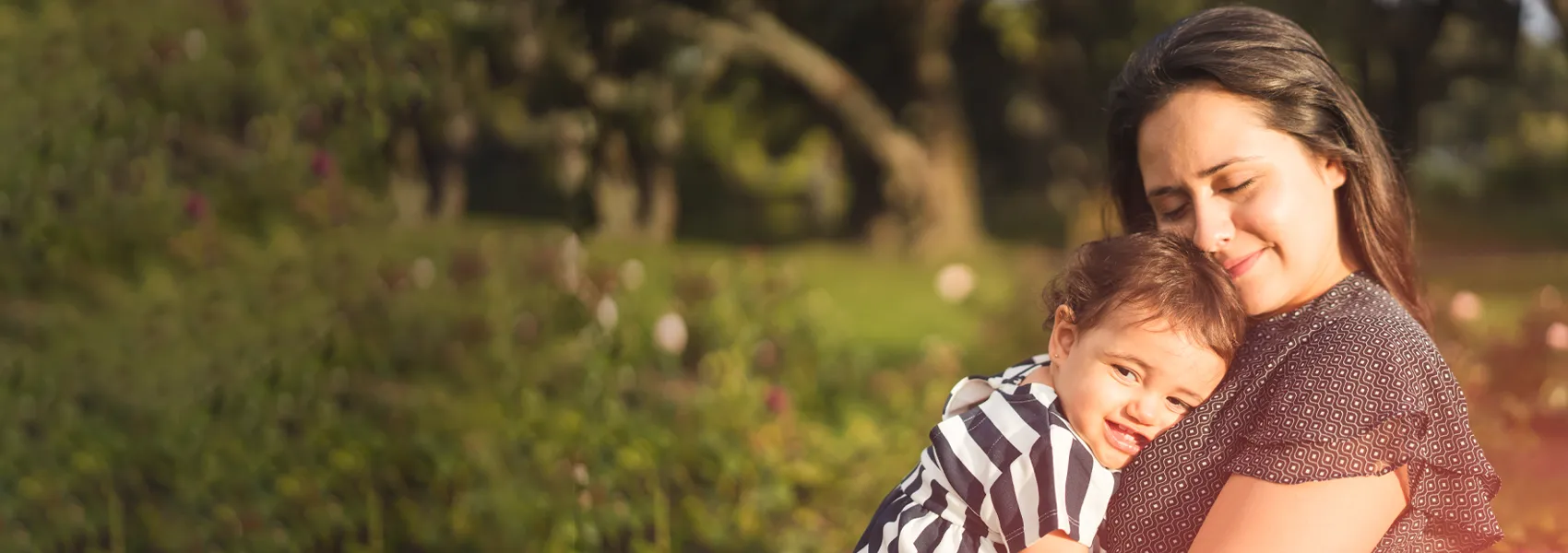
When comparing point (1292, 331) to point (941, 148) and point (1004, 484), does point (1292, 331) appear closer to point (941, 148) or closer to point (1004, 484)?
point (1004, 484)

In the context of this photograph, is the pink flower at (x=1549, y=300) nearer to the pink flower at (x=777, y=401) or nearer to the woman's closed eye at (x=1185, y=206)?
the pink flower at (x=777, y=401)

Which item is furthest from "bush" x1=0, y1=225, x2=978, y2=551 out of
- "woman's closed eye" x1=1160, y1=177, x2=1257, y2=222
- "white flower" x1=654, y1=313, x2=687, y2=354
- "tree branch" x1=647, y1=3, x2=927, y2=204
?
"tree branch" x1=647, y1=3, x2=927, y2=204

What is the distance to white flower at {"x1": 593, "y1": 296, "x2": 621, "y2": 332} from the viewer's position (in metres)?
4.06

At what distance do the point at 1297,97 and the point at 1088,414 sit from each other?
57cm

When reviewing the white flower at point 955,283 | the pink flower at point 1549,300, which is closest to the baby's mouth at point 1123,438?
the pink flower at point 1549,300

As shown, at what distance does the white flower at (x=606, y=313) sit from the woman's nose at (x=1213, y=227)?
2.34 metres

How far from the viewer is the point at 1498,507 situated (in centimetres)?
311

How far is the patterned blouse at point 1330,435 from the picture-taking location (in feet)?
5.81

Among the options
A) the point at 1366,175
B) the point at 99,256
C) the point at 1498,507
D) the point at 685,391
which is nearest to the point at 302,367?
the point at 99,256

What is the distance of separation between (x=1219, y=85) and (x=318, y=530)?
2.80 metres

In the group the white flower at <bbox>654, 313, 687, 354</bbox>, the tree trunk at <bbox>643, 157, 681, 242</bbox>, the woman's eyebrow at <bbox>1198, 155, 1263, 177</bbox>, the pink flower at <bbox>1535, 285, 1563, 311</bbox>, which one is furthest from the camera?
the tree trunk at <bbox>643, 157, 681, 242</bbox>

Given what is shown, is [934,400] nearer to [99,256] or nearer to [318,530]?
[318,530]

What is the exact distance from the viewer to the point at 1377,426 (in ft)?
5.82

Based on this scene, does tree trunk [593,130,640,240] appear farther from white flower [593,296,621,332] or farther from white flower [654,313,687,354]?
white flower [593,296,621,332]
